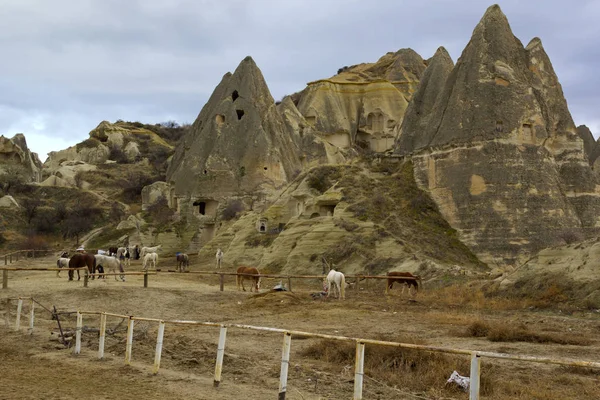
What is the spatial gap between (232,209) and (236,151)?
18.2ft

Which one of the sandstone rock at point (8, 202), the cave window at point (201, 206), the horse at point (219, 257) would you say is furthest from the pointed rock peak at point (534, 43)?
the sandstone rock at point (8, 202)

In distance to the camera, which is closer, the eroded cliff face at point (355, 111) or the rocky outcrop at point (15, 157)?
the eroded cliff face at point (355, 111)

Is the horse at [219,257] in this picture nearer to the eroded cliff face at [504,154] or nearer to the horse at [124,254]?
the horse at [124,254]

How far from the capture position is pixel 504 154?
33.4 metres

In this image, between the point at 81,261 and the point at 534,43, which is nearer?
the point at 81,261

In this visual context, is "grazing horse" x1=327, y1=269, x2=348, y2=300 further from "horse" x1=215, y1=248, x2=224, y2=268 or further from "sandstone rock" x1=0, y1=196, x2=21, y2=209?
"sandstone rock" x1=0, y1=196, x2=21, y2=209

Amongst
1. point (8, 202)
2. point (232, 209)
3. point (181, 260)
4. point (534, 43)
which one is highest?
point (534, 43)

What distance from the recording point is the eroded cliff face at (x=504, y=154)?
32469 mm

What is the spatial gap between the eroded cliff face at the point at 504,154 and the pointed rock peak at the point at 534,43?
0.31ft

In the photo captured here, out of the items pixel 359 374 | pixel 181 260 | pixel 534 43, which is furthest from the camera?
pixel 534 43

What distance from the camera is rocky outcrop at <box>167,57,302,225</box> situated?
163 feet

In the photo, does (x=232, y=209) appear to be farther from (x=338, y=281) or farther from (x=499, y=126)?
(x=338, y=281)

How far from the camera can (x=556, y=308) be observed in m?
18.1

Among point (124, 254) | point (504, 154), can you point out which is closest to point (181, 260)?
point (124, 254)
